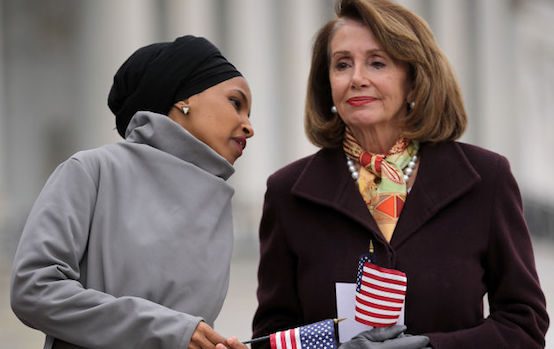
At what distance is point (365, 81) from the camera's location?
15.3 ft

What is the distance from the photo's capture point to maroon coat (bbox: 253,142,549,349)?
4543mm

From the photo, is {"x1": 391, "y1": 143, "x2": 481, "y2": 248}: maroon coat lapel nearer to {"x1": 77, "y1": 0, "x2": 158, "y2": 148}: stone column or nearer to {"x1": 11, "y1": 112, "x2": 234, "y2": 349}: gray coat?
{"x1": 11, "y1": 112, "x2": 234, "y2": 349}: gray coat

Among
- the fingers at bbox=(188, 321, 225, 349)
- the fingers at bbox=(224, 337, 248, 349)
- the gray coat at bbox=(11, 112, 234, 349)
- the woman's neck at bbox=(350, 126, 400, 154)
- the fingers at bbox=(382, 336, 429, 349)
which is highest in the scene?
the woman's neck at bbox=(350, 126, 400, 154)

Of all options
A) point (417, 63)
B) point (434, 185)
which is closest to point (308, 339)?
point (434, 185)

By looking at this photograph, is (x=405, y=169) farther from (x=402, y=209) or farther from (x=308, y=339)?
(x=308, y=339)

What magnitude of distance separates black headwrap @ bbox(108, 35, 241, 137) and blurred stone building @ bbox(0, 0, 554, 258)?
931 inches

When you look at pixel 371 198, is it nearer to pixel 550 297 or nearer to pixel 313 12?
pixel 550 297

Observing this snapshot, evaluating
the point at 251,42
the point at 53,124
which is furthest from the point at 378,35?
the point at 53,124

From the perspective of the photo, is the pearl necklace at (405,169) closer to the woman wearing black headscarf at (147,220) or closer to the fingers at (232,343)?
the woman wearing black headscarf at (147,220)

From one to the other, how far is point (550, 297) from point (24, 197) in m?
20.7

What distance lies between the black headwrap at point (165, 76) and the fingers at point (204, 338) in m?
0.85

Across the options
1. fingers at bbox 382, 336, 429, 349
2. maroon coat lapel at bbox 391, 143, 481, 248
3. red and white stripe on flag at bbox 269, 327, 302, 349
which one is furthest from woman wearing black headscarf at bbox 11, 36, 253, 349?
maroon coat lapel at bbox 391, 143, 481, 248

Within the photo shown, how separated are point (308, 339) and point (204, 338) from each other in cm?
50

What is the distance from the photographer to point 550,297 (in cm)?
1680
